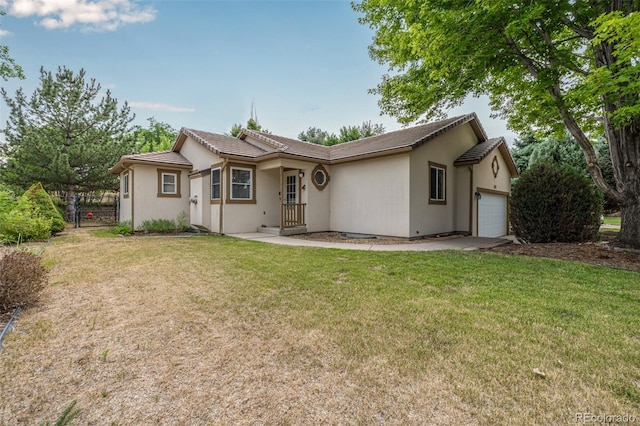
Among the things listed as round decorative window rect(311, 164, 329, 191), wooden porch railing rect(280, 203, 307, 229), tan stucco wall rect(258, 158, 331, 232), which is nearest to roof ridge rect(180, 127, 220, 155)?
tan stucco wall rect(258, 158, 331, 232)

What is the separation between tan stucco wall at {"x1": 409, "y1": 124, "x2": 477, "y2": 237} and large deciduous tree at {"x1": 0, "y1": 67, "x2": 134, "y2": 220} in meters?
17.7

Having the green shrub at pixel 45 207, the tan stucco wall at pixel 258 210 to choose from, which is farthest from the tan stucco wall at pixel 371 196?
the green shrub at pixel 45 207

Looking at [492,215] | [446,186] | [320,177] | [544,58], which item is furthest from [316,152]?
[492,215]

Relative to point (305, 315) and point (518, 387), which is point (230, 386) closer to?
point (305, 315)

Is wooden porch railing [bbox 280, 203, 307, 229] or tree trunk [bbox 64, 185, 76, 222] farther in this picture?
tree trunk [bbox 64, 185, 76, 222]

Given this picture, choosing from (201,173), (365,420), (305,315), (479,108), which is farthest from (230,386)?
(479,108)

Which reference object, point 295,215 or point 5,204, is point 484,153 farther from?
point 5,204

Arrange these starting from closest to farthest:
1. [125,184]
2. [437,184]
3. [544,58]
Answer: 1. [544,58]
2. [437,184]
3. [125,184]

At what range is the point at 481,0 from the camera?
267 inches

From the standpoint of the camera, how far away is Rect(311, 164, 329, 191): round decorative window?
1227 cm

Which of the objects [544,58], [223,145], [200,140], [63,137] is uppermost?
[63,137]

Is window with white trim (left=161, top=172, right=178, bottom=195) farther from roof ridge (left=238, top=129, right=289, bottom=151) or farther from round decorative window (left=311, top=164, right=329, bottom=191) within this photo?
round decorative window (left=311, top=164, right=329, bottom=191)

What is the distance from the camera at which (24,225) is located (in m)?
9.18

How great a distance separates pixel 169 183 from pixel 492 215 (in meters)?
14.8
